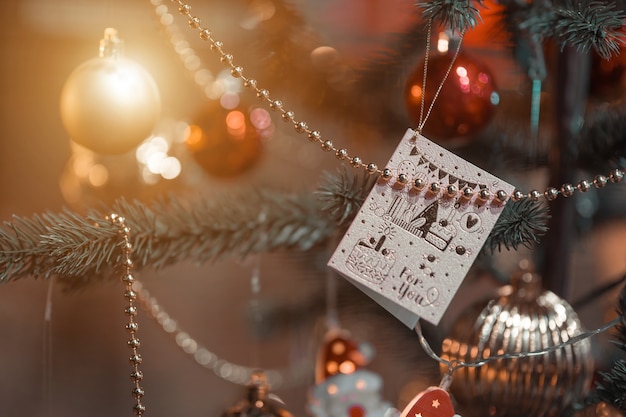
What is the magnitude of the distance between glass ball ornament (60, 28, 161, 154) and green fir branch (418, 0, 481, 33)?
29cm

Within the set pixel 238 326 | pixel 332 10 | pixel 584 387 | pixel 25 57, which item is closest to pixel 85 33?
pixel 25 57

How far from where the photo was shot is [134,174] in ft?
2.82

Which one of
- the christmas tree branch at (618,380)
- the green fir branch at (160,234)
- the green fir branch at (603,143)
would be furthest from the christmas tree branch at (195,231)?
the green fir branch at (603,143)

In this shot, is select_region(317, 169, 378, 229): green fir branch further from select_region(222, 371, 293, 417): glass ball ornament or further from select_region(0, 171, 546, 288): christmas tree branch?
select_region(222, 371, 293, 417): glass ball ornament

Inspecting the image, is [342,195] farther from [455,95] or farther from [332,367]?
[332,367]

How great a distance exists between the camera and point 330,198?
0.47 meters

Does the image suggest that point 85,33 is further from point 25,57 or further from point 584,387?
point 584,387

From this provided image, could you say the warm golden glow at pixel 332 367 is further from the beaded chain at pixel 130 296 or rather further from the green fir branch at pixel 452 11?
the green fir branch at pixel 452 11

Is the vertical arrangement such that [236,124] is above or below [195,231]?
above

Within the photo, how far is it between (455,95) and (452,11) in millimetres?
151

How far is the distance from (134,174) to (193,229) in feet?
1.09

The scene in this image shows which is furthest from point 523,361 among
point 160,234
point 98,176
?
point 98,176

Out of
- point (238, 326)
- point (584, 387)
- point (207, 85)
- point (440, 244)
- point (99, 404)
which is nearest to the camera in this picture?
point (440, 244)

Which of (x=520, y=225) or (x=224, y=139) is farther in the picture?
(x=224, y=139)
